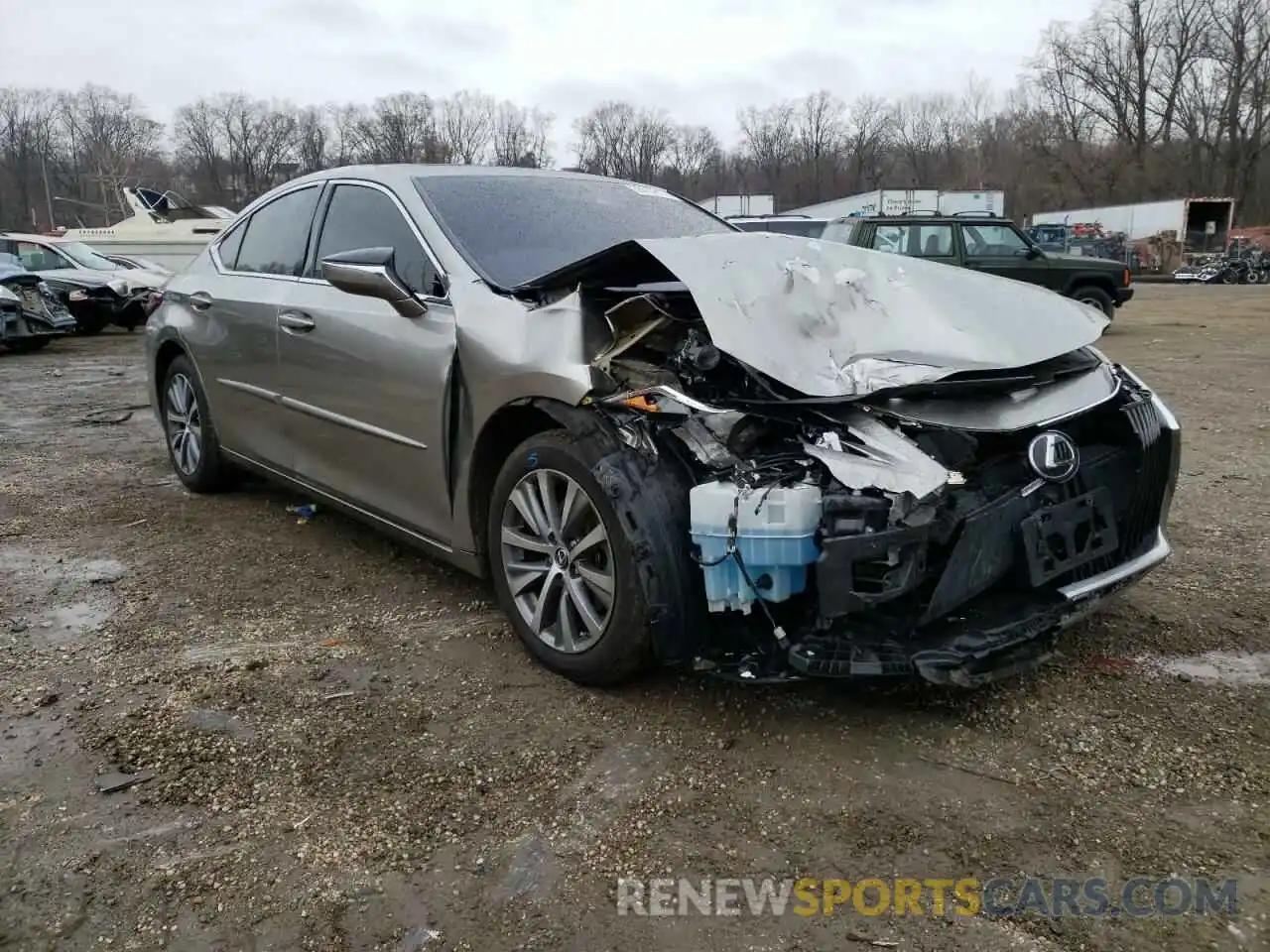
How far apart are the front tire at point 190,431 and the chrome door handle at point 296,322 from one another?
3.53 feet

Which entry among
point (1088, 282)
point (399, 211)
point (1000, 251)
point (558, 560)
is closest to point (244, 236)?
point (399, 211)

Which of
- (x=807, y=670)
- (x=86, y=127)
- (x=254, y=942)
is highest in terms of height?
(x=86, y=127)

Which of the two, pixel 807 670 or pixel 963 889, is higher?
pixel 807 670

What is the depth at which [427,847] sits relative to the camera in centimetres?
228

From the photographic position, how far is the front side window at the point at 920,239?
43.6 feet

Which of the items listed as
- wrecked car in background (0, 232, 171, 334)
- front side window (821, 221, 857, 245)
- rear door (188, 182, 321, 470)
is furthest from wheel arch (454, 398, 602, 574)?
wrecked car in background (0, 232, 171, 334)

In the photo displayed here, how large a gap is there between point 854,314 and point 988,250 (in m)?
11.7

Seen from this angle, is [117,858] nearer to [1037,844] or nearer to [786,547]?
[786,547]

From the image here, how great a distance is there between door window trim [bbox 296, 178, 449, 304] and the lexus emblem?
74.3 inches

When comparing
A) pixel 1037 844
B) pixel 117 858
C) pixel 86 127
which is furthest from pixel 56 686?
pixel 86 127

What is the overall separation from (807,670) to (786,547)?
321 millimetres

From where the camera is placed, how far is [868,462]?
97.7 inches

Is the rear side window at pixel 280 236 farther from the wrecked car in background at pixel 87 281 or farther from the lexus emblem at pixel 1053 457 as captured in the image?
the wrecked car in background at pixel 87 281

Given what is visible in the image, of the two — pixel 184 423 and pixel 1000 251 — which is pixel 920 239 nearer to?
pixel 1000 251
